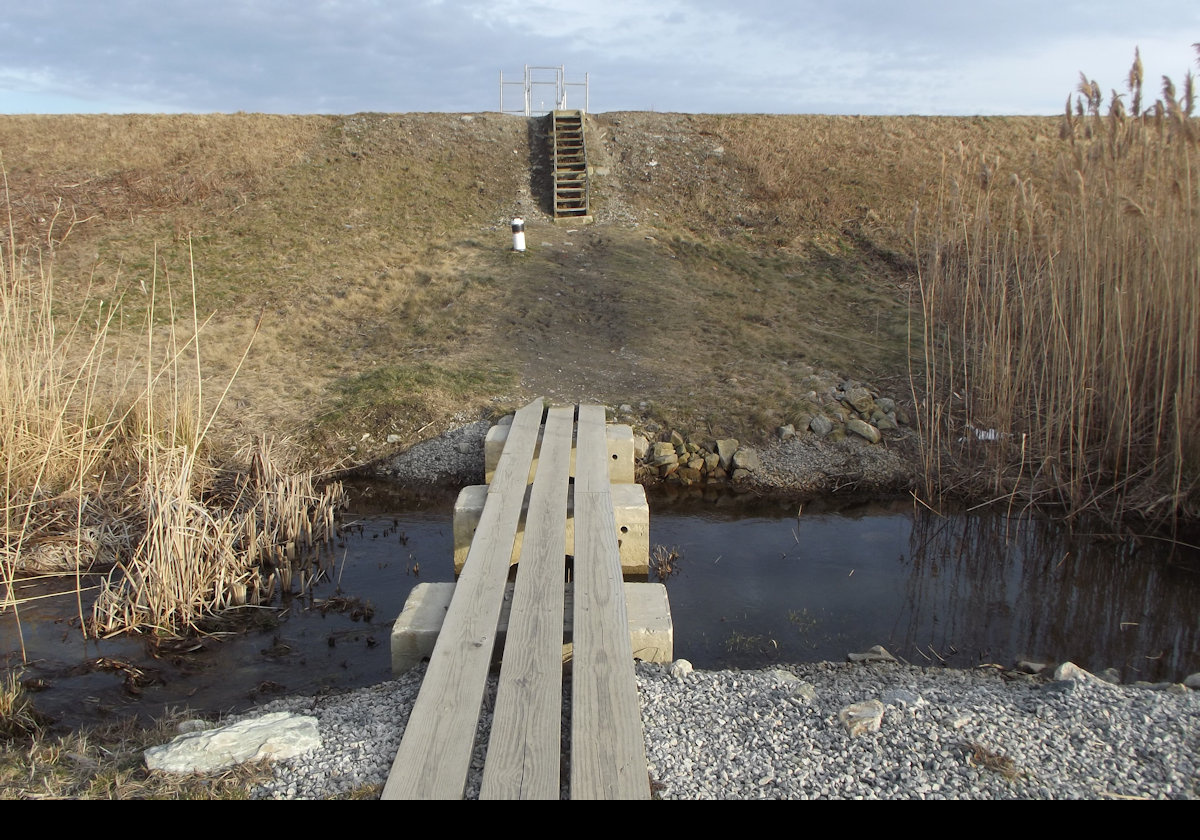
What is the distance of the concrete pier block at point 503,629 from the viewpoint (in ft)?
11.7

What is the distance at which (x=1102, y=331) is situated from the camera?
561 centimetres

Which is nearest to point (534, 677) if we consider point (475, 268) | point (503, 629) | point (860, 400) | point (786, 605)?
point (503, 629)

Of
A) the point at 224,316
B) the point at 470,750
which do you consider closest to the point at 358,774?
the point at 470,750

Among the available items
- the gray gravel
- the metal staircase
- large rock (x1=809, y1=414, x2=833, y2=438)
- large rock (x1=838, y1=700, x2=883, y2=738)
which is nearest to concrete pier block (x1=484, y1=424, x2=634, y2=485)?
large rock (x1=809, y1=414, x2=833, y2=438)

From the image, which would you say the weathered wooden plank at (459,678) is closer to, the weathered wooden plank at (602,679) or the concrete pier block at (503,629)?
the concrete pier block at (503,629)

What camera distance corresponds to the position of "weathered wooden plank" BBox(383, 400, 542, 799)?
96.2 inches

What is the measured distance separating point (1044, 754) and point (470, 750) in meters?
1.87

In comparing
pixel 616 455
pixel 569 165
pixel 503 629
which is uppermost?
pixel 569 165

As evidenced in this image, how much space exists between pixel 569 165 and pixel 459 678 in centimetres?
1307

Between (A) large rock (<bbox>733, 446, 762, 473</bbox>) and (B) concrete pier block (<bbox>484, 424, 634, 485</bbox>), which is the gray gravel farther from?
(A) large rock (<bbox>733, 446, 762, 473</bbox>)

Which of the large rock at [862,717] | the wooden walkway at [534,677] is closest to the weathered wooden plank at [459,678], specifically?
the wooden walkway at [534,677]

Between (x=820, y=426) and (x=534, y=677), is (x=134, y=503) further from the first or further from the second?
(x=820, y=426)

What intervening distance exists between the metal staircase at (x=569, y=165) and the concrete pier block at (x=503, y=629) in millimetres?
10249

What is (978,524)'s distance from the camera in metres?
6.15
